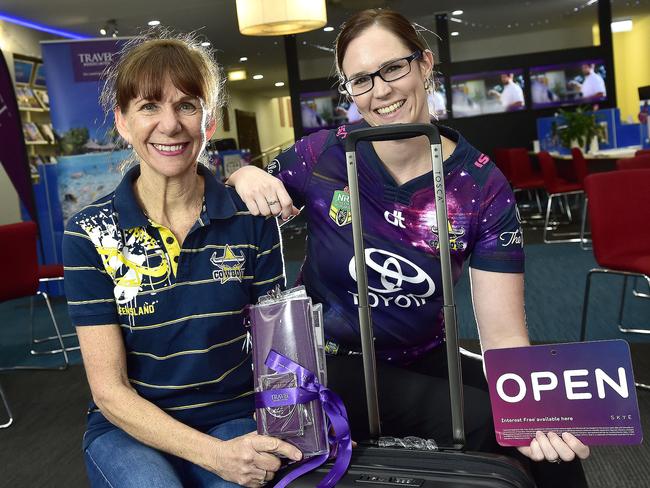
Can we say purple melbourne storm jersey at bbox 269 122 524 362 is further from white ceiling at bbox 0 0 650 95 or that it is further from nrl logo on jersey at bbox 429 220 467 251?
white ceiling at bbox 0 0 650 95

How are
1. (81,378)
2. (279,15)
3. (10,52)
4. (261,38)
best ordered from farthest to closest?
(261,38) → (10,52) → (279,15) → (81,378)

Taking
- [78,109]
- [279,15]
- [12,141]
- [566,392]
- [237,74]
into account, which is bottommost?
[566,392]

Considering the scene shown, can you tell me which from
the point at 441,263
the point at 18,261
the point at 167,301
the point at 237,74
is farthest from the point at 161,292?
the point at 237,74

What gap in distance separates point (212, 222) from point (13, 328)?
206 inches

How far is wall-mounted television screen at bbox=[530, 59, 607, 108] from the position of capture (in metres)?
12.6

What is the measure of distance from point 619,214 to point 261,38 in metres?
10.7

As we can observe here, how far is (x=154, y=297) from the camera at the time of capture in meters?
1.42

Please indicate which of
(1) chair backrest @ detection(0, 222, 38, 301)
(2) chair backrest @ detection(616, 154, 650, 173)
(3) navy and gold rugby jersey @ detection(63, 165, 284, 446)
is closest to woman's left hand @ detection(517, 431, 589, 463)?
(3) navy and gold rugby jersey @ detection(63, 165, 284, 446)

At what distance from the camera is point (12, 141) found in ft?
18.5

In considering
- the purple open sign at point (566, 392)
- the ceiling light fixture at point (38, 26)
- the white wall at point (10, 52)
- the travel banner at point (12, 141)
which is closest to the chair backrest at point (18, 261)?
the travel banner at point (12, 141)

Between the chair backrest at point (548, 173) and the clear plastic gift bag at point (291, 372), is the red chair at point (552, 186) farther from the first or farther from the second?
the clear plastic gift bag at point (291, 372)

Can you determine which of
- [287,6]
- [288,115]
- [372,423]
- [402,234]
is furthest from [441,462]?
[288,115]

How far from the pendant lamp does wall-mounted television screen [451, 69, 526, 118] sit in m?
5.87

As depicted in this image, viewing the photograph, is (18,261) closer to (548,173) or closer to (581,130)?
(548,173)
